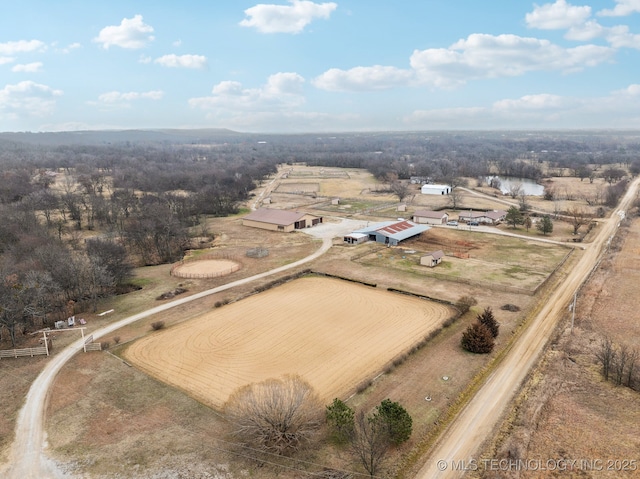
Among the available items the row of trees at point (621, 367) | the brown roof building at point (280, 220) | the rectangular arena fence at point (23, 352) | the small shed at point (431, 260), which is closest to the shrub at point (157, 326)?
the rectangular arena fence at point (23, 352)

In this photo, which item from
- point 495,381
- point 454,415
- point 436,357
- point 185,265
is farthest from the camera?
point 185,265

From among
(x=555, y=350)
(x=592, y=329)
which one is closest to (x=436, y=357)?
(x=555, y=350)

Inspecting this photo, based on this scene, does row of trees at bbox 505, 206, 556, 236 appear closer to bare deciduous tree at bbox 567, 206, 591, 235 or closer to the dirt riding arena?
bare deciduous tree at bbox 567, 206, 591, 235

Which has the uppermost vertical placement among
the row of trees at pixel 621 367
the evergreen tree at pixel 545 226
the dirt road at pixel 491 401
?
the evergreen tree at pixel 545 226

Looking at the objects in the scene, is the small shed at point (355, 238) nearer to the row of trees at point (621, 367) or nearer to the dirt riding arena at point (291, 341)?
the dirt riding arena at point (291, 341)

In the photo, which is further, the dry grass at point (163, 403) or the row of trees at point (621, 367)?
the row of trees at point (621, 367)

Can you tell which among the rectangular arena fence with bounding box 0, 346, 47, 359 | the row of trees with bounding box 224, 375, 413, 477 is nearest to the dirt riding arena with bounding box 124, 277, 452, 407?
the row of trees with bounding box 224, 375, 413, 477

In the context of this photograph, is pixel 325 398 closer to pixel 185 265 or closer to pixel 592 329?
pixel 592 329
